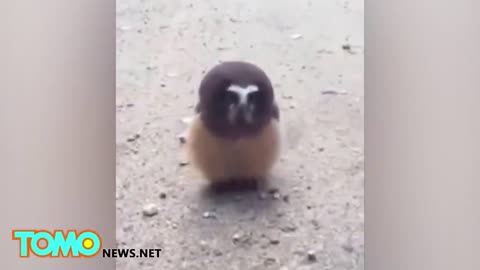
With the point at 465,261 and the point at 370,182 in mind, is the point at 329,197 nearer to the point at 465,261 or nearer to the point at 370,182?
the point at 370,182

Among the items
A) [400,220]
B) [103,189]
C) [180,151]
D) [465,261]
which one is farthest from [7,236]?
→ [465,261]

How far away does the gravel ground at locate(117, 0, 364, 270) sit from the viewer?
1.00 m

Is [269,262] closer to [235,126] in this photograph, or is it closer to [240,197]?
[240,197]

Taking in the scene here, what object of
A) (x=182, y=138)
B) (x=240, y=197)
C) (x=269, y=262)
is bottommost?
(x=269, y=262)

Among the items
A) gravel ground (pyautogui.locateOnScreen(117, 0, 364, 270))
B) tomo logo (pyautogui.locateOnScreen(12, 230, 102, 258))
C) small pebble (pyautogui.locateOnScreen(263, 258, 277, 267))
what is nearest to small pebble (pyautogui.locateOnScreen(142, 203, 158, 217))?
gravel ground (pyautogui.locateOnScreen(117, 0, 364, 270))

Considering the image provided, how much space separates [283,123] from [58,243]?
0.48 meters

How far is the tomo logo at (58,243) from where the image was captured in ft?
3.35

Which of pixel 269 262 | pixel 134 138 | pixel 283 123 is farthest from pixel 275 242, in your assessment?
pixel 134 138

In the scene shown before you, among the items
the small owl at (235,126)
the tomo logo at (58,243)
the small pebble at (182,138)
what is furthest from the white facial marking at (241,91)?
the tomo logo at (58,243)

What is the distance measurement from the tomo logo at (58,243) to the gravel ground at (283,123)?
73 mm

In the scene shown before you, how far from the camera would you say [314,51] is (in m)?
1.03

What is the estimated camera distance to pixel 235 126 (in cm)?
100

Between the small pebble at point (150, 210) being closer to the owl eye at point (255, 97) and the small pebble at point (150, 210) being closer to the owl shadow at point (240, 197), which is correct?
the owl shadow at point (240, 197)

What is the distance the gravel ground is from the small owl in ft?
0.07
